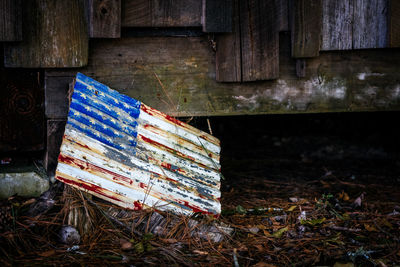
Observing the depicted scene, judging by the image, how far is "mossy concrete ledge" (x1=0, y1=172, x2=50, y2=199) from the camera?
2.60m

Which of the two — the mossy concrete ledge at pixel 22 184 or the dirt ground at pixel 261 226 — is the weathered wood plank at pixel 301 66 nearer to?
the dirt ground at pixel 261 226

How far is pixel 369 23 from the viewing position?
277 centimetres

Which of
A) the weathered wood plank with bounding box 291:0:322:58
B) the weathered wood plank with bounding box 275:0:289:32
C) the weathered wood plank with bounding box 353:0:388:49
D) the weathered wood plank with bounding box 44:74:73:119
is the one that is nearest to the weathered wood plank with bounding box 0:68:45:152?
the weathered wood plank with bounding box 44:74:73:119

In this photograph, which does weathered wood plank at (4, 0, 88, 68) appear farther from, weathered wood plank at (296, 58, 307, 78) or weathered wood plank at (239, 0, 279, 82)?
weathered wood plank at (296, 58, 307, 78)

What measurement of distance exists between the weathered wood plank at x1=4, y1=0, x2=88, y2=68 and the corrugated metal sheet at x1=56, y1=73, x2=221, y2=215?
0.25m

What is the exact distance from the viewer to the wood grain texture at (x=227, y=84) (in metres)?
2.72

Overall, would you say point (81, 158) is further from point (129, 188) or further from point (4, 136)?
point (4, 136)

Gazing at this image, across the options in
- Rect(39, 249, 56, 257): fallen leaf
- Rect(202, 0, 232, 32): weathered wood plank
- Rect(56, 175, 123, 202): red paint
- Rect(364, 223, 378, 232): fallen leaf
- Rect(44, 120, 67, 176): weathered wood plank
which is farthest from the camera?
Rect(44, 120, 67, 176): weathered wood plank

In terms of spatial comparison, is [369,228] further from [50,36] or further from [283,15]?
[50,36]

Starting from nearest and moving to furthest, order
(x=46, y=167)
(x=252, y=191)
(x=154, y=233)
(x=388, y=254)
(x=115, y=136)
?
(x=388, y=254), (x=154, y=233), (x=115, y=136), (x=46, y=167), (x=252, y=191)

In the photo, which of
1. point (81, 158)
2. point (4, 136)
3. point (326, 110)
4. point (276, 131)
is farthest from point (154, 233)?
point (276, 131)

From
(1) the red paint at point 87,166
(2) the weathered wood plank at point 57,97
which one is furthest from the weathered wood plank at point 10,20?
(1) the red paint at point 87,166

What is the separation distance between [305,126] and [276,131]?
19.4 inches

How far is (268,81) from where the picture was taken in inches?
112
